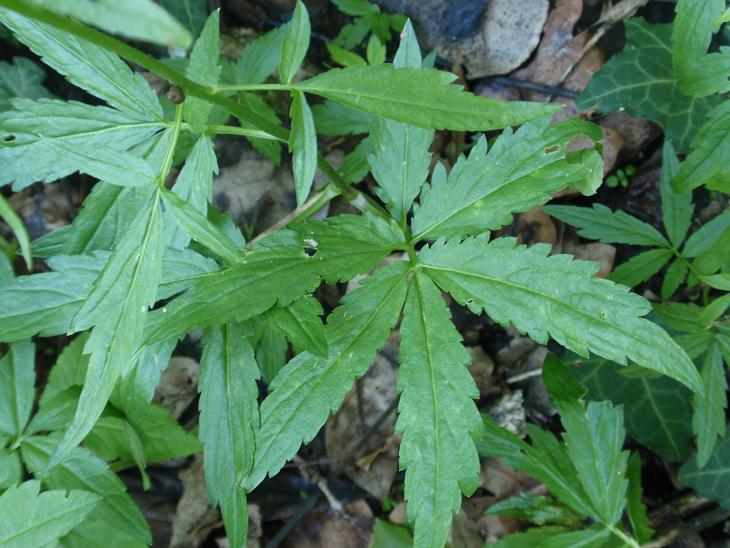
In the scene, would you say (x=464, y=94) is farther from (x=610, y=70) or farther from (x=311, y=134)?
(x=610, y=70)

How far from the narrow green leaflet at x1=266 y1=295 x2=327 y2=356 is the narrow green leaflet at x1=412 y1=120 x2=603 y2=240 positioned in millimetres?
331

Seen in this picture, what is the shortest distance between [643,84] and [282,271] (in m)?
1.67

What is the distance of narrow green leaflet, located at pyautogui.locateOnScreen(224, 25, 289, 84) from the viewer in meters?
2.30

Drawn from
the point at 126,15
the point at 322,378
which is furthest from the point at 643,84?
the point at 126,15

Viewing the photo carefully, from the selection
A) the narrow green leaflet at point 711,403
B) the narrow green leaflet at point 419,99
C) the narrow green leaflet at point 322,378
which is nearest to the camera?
the narrow green leaflet at point 419,99

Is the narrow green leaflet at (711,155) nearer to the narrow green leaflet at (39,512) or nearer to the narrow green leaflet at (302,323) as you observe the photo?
the narrow green leaflet at (302,323)

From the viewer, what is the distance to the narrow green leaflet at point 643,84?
89.3 inches

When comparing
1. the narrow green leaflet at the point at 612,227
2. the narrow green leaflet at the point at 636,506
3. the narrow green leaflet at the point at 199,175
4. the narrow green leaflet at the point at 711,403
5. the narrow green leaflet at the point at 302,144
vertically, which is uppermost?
the narrow green leaflet at the point at 302,144

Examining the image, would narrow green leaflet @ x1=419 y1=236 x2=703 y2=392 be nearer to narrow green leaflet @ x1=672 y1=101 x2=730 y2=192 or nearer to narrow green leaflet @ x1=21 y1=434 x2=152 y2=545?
narrow green leaflet @ x1=672 y1=101 x2=730 y2=192

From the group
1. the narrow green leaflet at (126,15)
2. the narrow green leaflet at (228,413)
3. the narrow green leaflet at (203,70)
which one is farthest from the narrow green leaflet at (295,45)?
the narrow green leaflet at (126,15)

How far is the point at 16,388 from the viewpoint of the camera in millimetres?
1884

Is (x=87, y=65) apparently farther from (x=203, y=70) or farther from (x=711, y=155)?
(x=711, y=155)

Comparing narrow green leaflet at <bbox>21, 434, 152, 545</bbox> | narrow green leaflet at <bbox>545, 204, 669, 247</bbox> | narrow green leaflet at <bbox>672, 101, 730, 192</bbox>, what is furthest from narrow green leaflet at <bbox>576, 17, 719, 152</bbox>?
narrow green leaflet at <bbox>21, 434, 152, 545</bbox>

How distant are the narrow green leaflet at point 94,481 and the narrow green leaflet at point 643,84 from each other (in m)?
2.03
